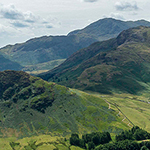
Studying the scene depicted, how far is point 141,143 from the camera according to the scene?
195000 millimetres

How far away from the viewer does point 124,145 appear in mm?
193625

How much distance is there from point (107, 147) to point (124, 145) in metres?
18.1

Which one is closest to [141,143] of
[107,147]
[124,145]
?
[124,145]

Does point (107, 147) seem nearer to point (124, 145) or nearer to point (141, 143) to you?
point (124, 145)

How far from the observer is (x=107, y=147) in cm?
19862

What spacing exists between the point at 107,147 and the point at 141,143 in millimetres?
35942

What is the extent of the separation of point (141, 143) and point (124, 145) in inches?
727
